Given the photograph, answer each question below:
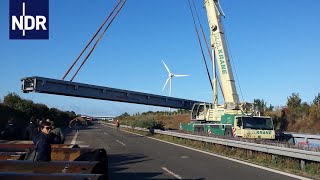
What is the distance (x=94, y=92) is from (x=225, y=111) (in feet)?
57.5

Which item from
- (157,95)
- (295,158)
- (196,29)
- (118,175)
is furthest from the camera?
(157,95)

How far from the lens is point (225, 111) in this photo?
31.2m

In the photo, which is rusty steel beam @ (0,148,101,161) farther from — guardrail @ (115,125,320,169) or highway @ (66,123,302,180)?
guardrail @ (115,125,320,169)

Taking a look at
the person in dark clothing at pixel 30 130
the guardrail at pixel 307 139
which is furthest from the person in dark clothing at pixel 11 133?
the guardrail at pixel 307 139

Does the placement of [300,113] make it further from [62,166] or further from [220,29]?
[62,166]

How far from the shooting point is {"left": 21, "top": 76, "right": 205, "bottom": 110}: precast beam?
36.8 meters

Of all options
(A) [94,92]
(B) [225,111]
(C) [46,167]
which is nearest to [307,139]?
(B) [225,111]

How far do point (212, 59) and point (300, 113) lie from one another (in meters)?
14.2

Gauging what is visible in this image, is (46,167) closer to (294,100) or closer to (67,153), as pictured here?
(67,153)

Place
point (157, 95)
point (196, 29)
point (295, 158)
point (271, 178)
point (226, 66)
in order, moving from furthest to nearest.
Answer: point (157, 95) < point (196, 29) < point (226, 66) < point (295, 158) < point (271, 178)

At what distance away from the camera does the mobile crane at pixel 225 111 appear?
26.9 meters

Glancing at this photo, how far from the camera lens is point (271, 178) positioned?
13000 millimetres

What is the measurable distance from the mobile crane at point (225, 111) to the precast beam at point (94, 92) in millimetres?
12302

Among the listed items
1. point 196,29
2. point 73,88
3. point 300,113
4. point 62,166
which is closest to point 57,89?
point 73,88
